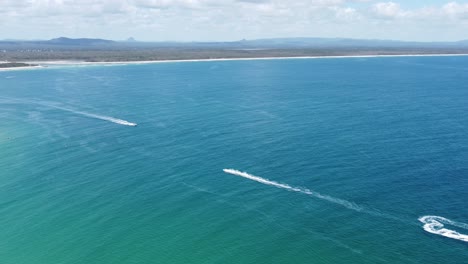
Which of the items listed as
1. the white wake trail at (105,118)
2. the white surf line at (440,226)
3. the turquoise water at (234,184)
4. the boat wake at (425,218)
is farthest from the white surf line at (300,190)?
the white wake trail at (105,118)

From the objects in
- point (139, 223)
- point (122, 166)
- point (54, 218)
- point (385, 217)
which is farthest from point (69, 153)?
point (385, 217)

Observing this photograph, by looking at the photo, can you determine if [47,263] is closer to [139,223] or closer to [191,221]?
[139,223]

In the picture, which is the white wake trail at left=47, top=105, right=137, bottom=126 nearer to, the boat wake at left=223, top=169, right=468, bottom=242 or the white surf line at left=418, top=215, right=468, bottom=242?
the boat wake at left=223, top=169, right=468, bottom=242

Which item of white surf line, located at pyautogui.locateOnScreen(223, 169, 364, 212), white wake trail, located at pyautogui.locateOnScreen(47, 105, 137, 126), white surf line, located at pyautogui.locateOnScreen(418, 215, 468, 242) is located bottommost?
white surf line, located at pyautogui.locateOnScreen(418, 215, 468, 242)

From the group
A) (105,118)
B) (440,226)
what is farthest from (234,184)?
(105,118)

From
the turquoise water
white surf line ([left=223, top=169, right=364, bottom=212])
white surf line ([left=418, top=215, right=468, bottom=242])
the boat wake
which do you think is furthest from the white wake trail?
white surf line ([left=418, top=215, right=468, bottom=242])

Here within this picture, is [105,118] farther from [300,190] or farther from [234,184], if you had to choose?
[300,190]

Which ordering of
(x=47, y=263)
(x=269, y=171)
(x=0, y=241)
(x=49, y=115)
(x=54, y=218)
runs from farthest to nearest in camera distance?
(x=49, y=115) < (x=269, y=171) < (x=54, y=218) < (x=0, y=241) < (x=47, y=263)
